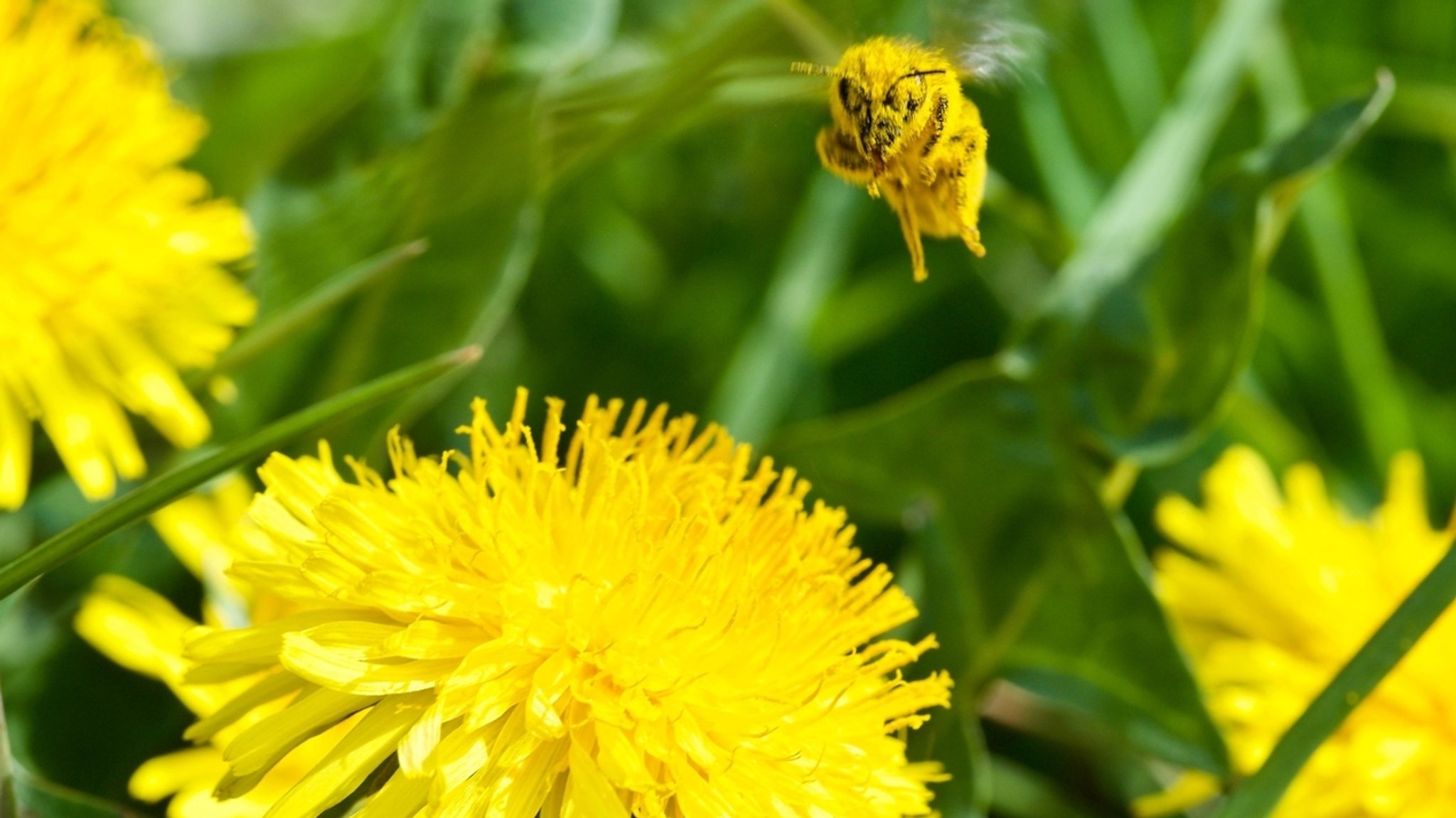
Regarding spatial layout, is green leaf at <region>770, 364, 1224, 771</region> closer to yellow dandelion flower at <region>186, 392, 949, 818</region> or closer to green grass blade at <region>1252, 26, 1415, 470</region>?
yellow dandelion flower at <region>186, 392, 949, 818</region>

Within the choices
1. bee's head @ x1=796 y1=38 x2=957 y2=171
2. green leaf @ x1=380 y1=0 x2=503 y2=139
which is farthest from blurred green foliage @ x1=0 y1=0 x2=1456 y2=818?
bee's head @ x1=796 y1=38 x2=957 y2=171

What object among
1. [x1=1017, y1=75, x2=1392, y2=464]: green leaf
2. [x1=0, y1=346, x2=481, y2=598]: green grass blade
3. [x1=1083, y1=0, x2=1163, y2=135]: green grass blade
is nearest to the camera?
[x1=0, y1=346, x2=481, y2=598]: green grass blade

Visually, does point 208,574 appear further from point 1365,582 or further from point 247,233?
point 1365,582

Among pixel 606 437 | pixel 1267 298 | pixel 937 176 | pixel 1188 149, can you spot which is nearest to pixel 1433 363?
pixel 1267 298

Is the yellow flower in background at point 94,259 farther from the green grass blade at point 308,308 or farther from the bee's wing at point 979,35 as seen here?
the bee's wing at point 979,35

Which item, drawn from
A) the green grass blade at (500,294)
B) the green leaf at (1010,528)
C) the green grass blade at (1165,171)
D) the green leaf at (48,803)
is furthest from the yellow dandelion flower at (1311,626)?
the green leaf at (48,803)
